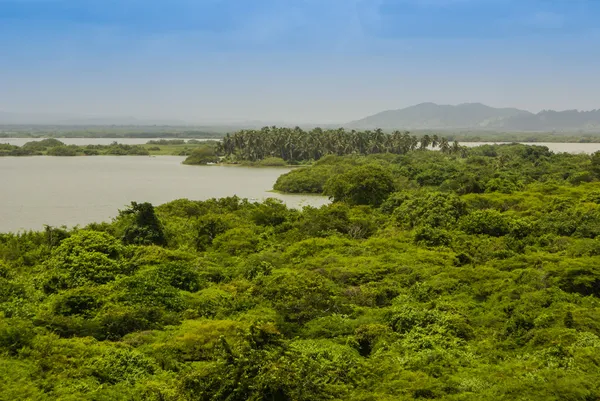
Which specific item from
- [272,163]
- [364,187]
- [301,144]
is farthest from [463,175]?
[301,144]

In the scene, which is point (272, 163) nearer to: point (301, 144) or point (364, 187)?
point (301, 144)

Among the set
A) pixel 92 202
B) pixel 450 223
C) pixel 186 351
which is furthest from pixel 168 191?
pixel 186 351

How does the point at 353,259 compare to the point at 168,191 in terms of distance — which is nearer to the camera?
the point at 353,259

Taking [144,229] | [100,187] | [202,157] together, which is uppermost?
[202,157]

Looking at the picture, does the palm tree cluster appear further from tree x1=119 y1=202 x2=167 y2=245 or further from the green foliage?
tree x1=119 y1=202 x2=167 y2=245

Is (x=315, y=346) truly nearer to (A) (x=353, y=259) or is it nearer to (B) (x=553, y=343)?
(B) (x=553, y=343)

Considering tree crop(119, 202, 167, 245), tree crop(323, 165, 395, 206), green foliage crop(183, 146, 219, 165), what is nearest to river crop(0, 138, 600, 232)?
green foliage crop(183, 146, 219, 165)

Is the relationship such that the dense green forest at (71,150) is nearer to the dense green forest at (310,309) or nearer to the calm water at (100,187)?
the calm water at (100,187)
